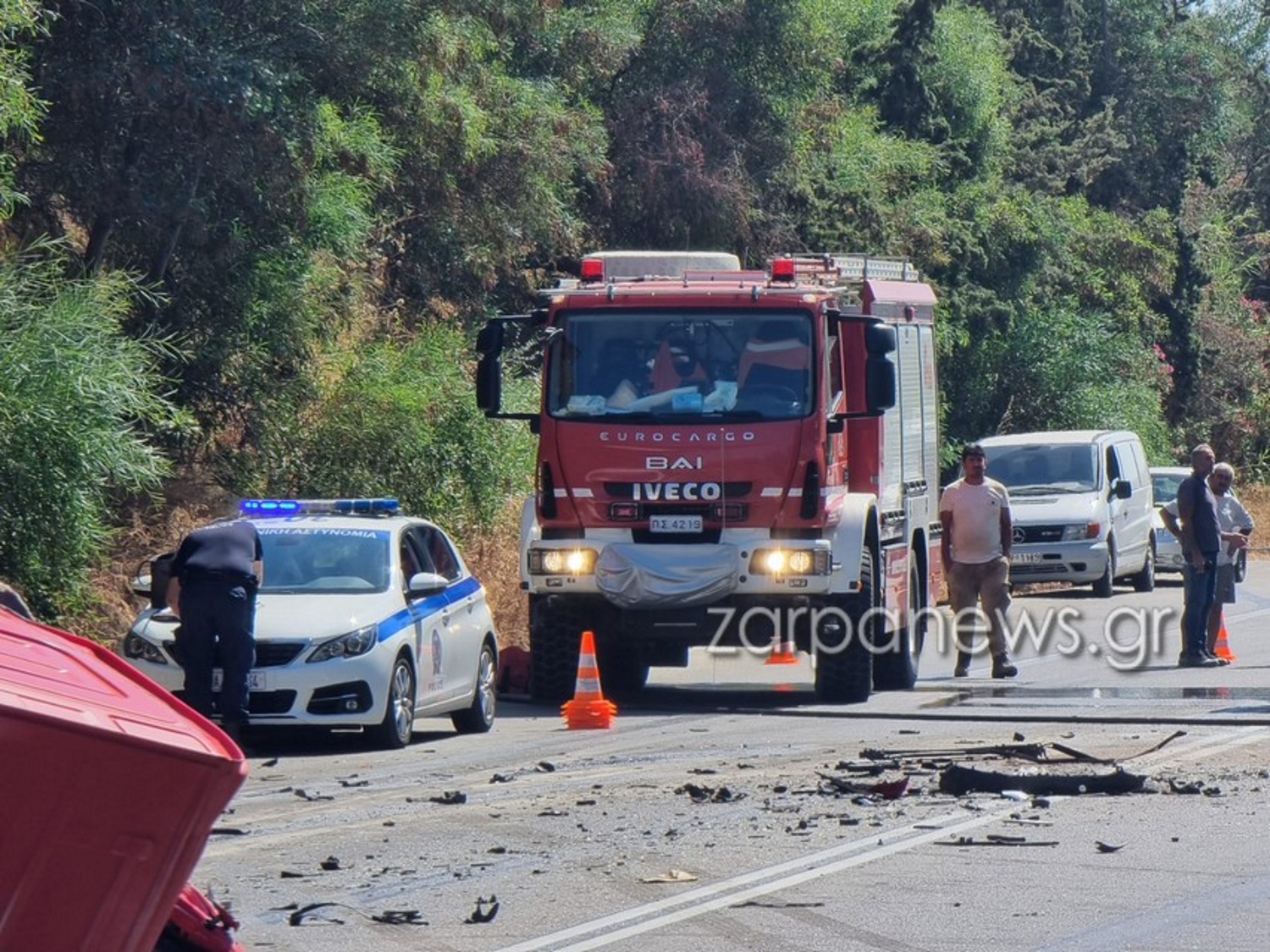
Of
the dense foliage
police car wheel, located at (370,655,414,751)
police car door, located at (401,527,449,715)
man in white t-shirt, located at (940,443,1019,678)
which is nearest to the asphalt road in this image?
police car wheel, located at (370,655,414,751)

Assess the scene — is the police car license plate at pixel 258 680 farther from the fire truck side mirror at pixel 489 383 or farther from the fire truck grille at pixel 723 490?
the fire truck grille at pixel 723 490

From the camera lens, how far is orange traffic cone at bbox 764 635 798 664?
15578 millimetres

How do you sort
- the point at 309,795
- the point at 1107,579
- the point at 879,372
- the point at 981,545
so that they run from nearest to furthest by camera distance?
the point at 309,795, the point at 879,372, the point at 981,545, the point at 1107,579

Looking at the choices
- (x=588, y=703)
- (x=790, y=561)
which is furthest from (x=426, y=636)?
(x=790, y=561)

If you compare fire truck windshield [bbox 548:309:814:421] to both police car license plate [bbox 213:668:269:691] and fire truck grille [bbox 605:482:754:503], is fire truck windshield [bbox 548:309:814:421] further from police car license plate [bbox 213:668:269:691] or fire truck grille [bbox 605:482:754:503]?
police car license plate [bbox 213:668:269:691]

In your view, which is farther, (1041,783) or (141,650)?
(141,650)

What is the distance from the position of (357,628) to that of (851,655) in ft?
14.4

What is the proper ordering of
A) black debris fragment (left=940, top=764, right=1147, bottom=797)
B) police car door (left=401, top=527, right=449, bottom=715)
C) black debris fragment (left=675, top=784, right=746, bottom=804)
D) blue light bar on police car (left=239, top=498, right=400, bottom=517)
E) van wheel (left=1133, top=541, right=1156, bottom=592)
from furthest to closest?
van wheel (left=1133, top=541, right=1156, bottom=592) → blue light bar on police car (left=239, top=498, right=400, bottom=517) → police car door (left=401, top=527, right=449, bottom=715) → black debris fragment (left=940, top=764, right=1147, bottom=797) → black debris fragment (left=675, top=784, right=746, bottom=804)

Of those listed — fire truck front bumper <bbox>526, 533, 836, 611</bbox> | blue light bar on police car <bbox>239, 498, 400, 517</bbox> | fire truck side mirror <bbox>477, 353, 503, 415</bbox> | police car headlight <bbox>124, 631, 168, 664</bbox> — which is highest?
fire truck side mirror <bbox>477, 353, 503, 415</bbox>

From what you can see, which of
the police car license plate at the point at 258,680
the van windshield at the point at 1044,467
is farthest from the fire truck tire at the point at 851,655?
the van windshield at the point at 1044,467

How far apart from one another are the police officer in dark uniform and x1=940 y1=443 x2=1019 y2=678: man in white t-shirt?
715cm

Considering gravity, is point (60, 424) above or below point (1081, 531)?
above

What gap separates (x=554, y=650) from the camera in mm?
15883

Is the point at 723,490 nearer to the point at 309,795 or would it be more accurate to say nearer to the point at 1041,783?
the point at 1041,783
